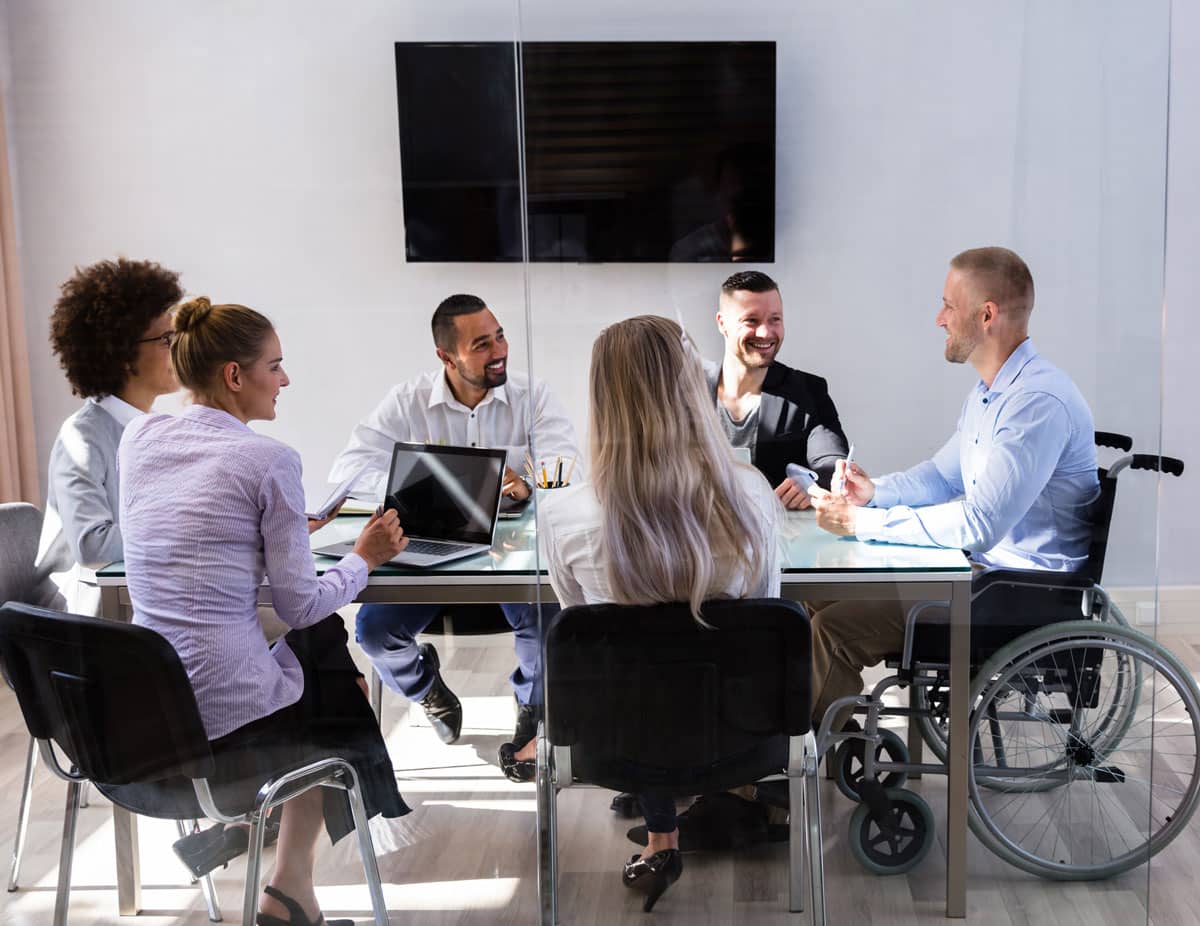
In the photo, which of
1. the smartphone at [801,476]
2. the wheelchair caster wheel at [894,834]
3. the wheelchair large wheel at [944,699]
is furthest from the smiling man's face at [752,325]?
the wheelchair caster wheel at [894,834]

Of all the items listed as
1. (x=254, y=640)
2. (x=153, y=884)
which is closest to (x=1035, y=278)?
(x=254, y=640)

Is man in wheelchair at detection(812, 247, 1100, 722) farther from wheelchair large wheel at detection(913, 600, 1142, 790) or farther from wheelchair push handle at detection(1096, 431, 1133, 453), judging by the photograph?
wheelchair large wheel at detection(913, 600, 1142, 790)

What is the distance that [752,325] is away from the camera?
200cm

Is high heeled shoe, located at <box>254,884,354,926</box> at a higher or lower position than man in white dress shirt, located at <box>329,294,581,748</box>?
→ lower

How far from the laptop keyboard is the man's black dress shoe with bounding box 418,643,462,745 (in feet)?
0.95

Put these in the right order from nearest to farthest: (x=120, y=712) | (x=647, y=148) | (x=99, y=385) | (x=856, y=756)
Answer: (x=120, y=712)
(x=647, y=148)
(x=856, y=756)
(x=99, y=385)

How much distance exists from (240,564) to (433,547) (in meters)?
0.42

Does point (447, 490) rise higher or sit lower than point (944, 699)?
higher

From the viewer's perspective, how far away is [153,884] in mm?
2289

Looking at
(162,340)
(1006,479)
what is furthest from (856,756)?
(162,340)

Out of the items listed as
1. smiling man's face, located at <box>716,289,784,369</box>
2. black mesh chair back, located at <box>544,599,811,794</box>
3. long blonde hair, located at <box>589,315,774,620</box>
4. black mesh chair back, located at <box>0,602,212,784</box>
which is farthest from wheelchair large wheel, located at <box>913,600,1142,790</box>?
black mesh chair back, located at <box>0,602,212,784</box>

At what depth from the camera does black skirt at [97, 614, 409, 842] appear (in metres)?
1.91

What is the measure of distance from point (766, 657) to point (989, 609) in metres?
0.59

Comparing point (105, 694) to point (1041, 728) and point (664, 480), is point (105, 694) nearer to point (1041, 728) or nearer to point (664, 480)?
point (664, 480)
